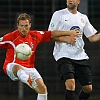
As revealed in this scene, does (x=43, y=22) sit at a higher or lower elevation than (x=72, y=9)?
lower

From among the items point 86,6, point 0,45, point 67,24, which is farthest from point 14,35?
point 86,6

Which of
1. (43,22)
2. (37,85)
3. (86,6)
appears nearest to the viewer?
(37,85)

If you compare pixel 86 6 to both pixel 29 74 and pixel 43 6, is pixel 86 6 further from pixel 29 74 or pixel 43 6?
pixel 29 74

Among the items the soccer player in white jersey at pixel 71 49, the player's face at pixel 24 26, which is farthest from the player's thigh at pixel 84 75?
the player's face at pixel 24 26

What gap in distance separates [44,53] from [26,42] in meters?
3.30

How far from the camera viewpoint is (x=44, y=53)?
1254 cm

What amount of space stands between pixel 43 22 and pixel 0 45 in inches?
153

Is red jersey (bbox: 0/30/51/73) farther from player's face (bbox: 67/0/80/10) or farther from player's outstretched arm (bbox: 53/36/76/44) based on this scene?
player's face (bbox: 67/0/80/10)

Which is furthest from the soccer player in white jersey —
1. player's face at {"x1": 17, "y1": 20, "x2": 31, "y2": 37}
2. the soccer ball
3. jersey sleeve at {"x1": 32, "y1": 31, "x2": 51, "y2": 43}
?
the soccer ball

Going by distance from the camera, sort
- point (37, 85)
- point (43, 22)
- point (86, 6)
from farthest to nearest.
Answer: point (43, 22) → point (86, 6) → point (37, 85)

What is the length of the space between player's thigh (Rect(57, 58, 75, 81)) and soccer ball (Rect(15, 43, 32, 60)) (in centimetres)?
60

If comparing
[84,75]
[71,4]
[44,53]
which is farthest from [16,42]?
[44,53]

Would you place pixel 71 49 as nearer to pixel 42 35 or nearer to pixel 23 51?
pixel 42 35

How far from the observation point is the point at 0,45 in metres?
9.19
